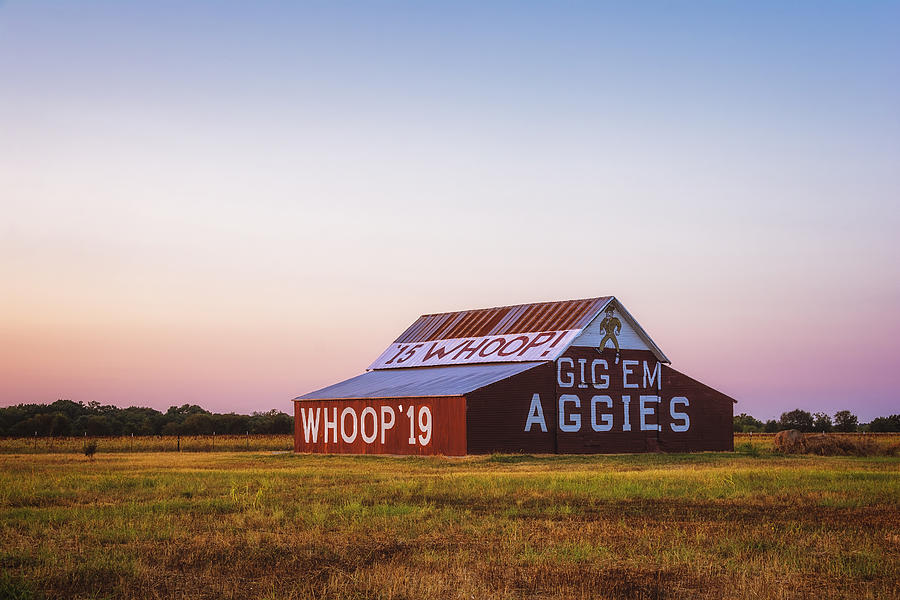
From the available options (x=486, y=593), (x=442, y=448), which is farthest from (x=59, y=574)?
(x=442, y=448)

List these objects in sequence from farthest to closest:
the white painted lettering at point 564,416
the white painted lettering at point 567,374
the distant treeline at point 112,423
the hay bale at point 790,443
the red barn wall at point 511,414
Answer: the distant treeline at point 112,423
the hay bale at point 790,443
the white painted lettering at point 567,374
the white painted lettering at point 564,416
the red barn wall at point 511,414

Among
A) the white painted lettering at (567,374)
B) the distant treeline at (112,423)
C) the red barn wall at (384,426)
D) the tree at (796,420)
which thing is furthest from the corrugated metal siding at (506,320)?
the tree at (796,420)

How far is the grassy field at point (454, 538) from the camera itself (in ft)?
37.1

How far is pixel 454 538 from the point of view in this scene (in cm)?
1480

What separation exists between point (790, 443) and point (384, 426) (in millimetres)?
19992

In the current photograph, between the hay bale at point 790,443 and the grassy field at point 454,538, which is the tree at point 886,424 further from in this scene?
the grassy field at point 454,538

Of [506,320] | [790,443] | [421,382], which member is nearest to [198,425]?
[506,320]

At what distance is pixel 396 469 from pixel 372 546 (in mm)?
19942

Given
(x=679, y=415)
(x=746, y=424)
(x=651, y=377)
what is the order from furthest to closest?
(x=746, y=424) → (x=679, y=415) → (x=651, y=377)

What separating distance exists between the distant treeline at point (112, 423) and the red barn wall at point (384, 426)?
1270 inches

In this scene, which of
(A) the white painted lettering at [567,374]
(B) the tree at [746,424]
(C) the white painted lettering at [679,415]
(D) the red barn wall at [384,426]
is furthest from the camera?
(B) the tree at [746,424]

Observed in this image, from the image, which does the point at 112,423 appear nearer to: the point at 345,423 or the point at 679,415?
the point at 345,423

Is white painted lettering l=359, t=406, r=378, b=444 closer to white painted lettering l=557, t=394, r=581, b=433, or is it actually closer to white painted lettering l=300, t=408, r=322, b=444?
white painted lettering l=300, t=408, r=322, b=444

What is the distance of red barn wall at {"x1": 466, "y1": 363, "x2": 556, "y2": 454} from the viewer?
147 feet
